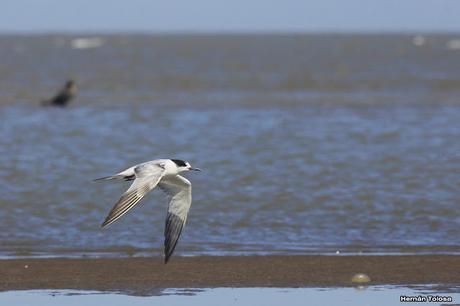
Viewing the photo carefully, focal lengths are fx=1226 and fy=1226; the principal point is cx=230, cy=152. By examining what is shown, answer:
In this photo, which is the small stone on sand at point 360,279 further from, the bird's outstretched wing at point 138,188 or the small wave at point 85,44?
the small wave at point 85,44

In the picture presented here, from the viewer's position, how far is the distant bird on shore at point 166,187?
9.14 metres

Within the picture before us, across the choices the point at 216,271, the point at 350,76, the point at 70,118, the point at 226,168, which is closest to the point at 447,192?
the point at 226,168

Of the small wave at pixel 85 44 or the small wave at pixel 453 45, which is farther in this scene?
the small wave at pixel 85 44

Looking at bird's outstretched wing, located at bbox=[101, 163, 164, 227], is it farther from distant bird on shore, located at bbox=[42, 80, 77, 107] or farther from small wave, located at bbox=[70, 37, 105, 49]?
small wave, located at bbox=[70, 37, 105, 49]

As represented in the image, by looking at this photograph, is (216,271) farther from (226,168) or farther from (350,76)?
(350,76)

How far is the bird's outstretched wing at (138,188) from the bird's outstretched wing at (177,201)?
0.47 metres

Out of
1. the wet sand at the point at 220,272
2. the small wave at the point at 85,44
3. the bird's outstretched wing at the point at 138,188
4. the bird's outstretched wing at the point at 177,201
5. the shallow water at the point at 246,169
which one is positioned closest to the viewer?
the bird's outstretched wing at the point at 138,188

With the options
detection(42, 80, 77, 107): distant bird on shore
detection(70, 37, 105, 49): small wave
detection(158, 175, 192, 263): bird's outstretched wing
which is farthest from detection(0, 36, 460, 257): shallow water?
detection(70, 37, 105, 49): small wave

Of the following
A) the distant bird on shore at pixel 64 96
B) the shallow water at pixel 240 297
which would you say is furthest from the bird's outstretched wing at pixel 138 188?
the distant bird on shore at pixel 64 96

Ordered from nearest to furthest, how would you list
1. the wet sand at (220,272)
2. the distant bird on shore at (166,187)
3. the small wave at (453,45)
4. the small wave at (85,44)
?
the distant bird on shore at (166,187), the wet sand at (220,272), the small wave at (453,45), the small wave at (85,44)

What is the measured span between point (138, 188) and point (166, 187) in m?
1.13

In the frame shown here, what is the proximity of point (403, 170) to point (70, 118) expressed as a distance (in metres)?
9.55

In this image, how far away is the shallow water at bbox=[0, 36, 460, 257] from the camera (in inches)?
468

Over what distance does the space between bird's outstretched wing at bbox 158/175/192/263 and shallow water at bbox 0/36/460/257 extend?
0.97 metres
